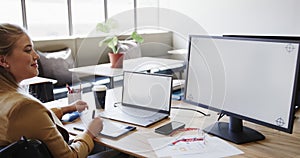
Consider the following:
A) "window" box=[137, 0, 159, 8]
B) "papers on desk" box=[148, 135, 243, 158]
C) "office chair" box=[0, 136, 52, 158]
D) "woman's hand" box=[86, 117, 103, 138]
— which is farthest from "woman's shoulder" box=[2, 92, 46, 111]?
"window" box=[137, 0, 159, 8]

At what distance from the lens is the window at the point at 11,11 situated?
4105 millimetres

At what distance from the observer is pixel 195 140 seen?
1.27 meters

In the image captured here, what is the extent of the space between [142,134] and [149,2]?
5.14m

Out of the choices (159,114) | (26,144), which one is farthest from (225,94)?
(26,144)

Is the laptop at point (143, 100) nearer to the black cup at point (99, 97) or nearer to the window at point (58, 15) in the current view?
the black cup at point (99, 97)

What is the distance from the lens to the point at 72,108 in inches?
64.7

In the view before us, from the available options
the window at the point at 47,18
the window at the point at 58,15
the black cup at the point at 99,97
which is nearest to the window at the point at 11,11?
the window at the point at 58,15

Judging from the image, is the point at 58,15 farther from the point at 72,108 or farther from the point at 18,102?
the point at 18,102

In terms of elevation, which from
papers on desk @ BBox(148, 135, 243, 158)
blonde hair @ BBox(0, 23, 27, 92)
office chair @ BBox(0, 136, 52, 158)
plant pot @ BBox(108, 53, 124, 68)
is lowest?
papers on desk @ BBox(148, 135, 243, 158)

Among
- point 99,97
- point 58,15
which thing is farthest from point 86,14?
point 99,97

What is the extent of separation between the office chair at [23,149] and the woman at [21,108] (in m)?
0.08

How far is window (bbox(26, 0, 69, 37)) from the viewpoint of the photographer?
14.5 ft

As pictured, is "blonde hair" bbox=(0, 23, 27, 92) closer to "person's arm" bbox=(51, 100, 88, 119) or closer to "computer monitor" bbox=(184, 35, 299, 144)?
"person's arm" bbox=(51, 100, 88, 119)

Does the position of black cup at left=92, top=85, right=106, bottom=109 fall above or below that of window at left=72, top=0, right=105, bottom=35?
below
